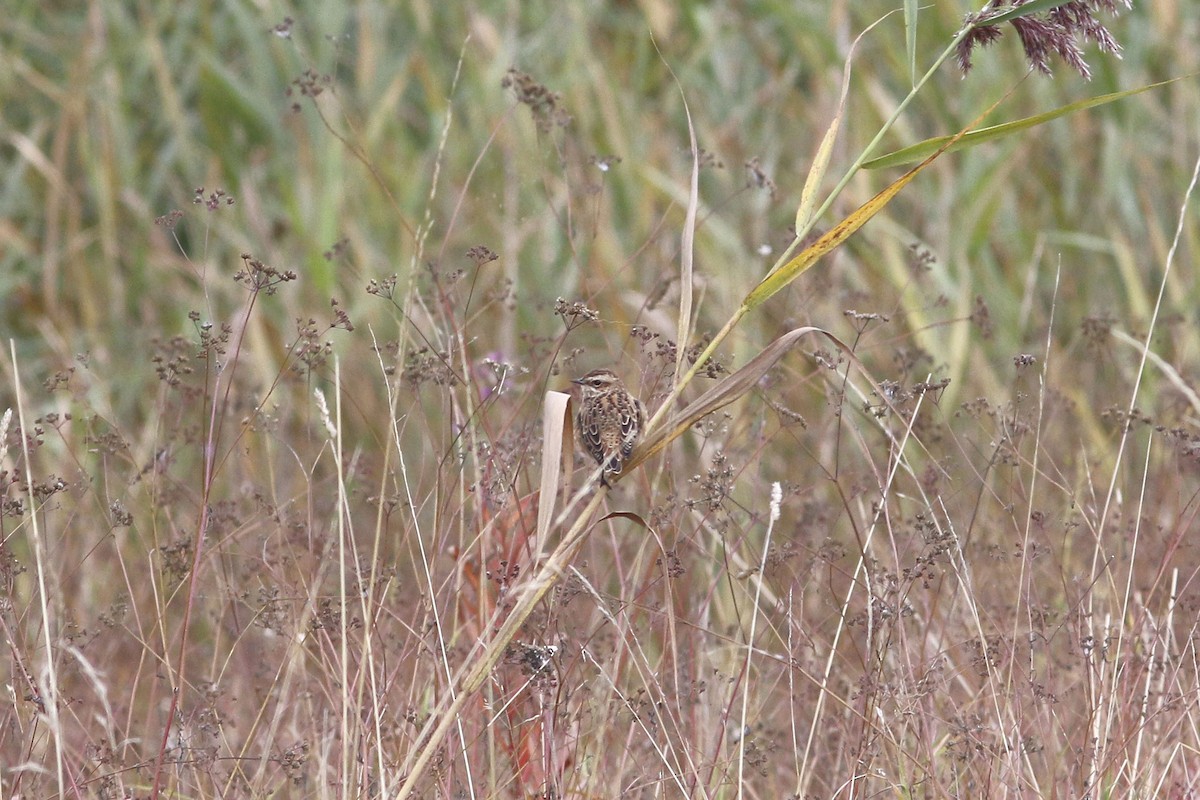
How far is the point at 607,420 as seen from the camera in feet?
11.0

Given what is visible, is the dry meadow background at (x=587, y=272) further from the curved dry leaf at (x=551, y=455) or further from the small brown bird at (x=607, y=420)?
the curved dry leaf at (x=551, y=455)

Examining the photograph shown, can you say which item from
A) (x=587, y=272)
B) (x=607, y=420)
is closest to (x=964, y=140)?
(x=607, y=420)

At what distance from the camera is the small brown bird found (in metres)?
3.23

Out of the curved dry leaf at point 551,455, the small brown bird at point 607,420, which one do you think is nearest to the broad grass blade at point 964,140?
the curved dry leaf at point 551,455

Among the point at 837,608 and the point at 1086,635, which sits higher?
the point at 837,608

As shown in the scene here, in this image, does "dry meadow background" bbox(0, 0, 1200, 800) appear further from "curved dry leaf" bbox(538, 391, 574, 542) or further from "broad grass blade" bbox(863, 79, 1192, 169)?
"broad grass blade" bbox(863, 79, 1192, 169)

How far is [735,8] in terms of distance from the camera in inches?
314

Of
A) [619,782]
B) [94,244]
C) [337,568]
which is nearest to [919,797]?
[619,782]

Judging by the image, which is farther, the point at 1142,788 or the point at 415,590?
the point at 415,590

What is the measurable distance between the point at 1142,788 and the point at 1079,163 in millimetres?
5275

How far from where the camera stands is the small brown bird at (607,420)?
323 centimetres

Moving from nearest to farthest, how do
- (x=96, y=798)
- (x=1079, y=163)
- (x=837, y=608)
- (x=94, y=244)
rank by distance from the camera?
(x=96, y=798)
(x=837, y=608)
(x=1079, y=163)
(x=94, y=244)

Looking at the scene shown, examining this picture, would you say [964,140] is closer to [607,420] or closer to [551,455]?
[551,455]

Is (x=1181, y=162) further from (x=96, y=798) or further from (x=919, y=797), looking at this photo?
(x=96, y=798)
